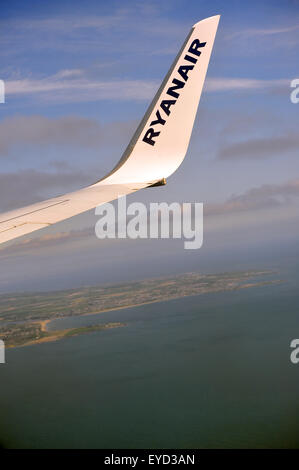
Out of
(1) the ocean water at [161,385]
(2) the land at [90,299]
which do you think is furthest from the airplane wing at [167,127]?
(2) the land at [90,299]

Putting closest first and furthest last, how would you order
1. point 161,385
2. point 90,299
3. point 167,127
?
point 167,127, point 161,385, point 90,299

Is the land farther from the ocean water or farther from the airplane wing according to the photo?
the airplane wing

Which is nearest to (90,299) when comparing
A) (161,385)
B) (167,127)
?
(161,385)

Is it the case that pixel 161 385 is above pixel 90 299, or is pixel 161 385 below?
below

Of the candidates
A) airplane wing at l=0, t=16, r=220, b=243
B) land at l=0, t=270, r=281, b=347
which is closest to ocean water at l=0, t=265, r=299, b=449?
land at l=0, t=270, r=281, b=347

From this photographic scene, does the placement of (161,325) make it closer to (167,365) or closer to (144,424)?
(167,365)

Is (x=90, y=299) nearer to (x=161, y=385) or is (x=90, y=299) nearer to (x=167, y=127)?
(x=161, y=385)
